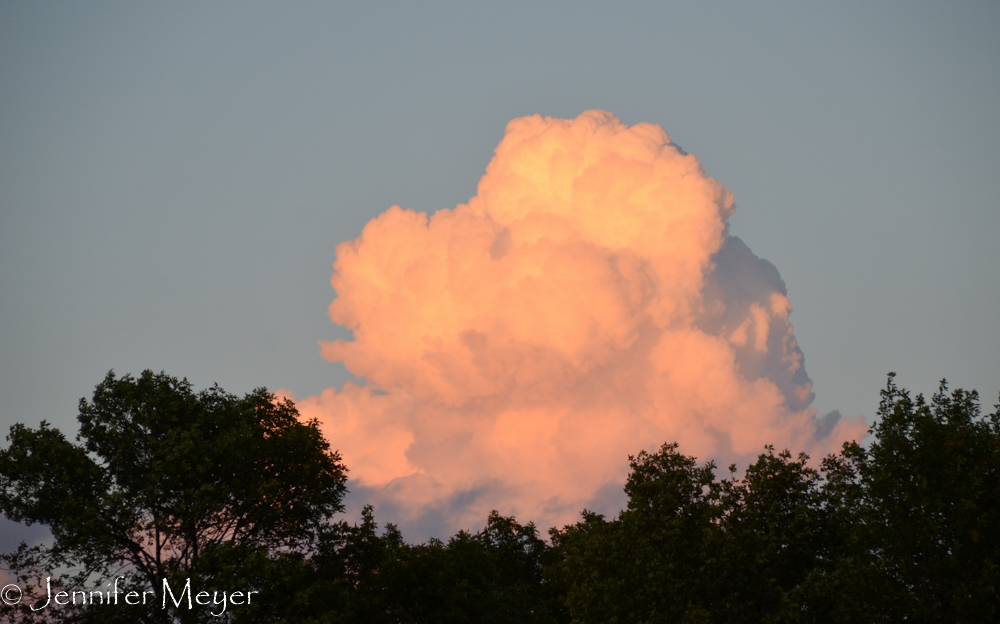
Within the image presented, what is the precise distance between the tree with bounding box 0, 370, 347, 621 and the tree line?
0.09 m

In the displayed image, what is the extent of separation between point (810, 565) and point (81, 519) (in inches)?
1175

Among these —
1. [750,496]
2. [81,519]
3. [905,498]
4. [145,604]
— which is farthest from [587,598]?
[81,519]

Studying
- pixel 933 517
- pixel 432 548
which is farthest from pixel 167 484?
pixel 933 517

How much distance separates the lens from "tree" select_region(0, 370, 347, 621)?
115ft

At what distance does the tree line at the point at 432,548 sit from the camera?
29.4 m

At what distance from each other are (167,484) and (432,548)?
43.0 ft

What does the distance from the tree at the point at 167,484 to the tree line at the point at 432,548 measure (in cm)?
9

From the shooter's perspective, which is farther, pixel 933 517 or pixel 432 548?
pixel 432 548

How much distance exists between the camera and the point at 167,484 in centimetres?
3609

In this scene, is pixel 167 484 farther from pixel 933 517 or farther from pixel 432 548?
pixel 933 517

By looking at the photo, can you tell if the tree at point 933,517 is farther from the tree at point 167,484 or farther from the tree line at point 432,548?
the tree at point 167,484

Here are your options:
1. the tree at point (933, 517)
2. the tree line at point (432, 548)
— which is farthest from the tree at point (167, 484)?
the tree at point (933, 517)

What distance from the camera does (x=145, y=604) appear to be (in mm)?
34562

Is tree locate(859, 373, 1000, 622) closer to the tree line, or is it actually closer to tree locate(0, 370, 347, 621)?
the tree line
